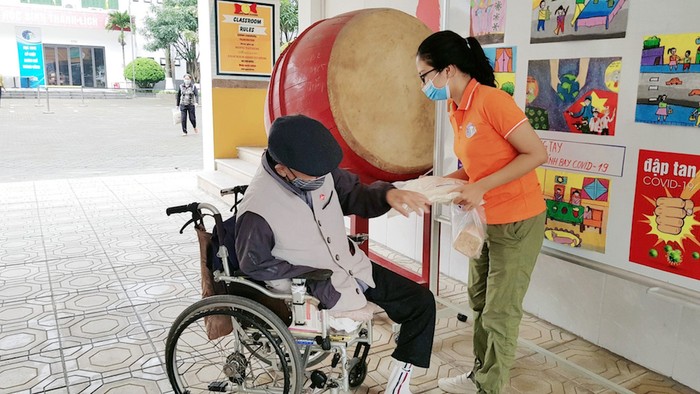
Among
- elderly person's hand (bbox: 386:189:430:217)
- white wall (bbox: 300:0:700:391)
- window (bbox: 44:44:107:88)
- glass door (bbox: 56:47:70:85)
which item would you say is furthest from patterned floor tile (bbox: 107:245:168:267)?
glass door (bbox: 56:47:70:85)

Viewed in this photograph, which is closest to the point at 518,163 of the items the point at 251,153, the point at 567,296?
the point at 567,296

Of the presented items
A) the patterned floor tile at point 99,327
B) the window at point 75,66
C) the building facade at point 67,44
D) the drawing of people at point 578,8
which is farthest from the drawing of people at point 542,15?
the window at point 75,66

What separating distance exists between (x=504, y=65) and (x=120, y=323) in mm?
2199

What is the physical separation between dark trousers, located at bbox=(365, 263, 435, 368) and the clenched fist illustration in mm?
830

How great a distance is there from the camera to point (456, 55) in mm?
1798

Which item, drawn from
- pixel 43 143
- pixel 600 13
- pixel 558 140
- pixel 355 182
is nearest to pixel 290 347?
pixel 355 182

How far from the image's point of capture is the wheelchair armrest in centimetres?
157

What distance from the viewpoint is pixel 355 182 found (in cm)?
192

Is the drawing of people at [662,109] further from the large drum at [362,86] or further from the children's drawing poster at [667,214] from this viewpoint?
the large drum at [362,86]

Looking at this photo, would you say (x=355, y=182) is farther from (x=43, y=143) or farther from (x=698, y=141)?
(x=43, y=143)

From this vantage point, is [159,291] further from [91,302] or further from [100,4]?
[100,4]

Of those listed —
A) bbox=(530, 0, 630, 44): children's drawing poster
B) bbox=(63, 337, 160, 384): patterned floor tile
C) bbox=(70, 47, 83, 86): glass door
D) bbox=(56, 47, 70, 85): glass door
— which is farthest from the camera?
bbox=(70, 47, 83, 86): glass door

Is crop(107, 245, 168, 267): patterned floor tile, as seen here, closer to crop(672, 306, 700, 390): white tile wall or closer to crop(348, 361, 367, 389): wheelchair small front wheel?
crop(348, 361, 367, 389): wheelchair small front wheel

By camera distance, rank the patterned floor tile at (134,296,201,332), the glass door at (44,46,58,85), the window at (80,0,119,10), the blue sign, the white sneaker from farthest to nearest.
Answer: the window at (80,0,119,10)
the glass door at (44,46,58,85)
the blue sign
the patterned floor tile at (134,296,201,332)
the white sneaker
